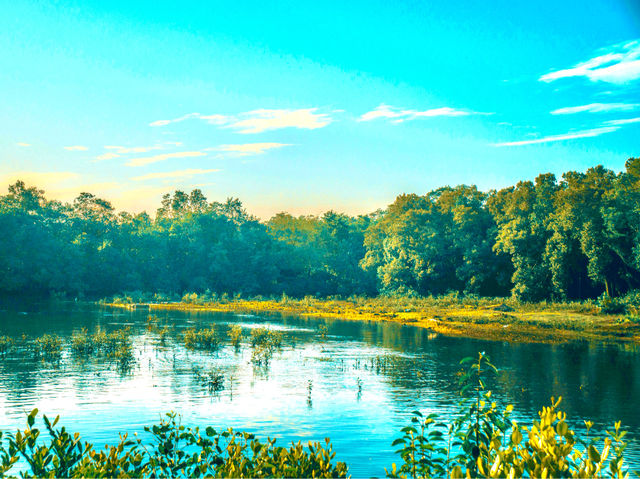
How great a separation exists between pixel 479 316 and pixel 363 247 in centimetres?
5911

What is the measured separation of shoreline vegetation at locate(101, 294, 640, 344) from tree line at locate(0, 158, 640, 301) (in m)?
7.34

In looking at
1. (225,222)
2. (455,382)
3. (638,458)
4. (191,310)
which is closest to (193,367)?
(455,382)

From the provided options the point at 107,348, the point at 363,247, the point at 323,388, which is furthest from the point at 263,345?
the point at 363,247

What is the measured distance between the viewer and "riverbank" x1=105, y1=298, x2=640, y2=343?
42500 mm

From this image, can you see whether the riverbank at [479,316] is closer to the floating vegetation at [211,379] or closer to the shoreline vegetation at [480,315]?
the shoreline vegetation at [480,315]

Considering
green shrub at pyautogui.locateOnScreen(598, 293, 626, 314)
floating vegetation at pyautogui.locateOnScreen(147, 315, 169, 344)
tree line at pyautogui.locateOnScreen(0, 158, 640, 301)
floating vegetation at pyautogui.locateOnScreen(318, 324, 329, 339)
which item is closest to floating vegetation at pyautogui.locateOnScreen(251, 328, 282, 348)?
floating vegetation at pyautogui.locateOnScreen(318, 324, 329, 339)

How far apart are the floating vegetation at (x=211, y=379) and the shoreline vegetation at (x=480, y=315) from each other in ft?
74.8

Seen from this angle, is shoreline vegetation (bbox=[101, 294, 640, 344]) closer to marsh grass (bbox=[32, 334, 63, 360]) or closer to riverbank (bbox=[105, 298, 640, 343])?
riverbank (bbox=[105, 298, 640, 343])

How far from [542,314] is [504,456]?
50283mm

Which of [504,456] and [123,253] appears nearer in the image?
[504,456]

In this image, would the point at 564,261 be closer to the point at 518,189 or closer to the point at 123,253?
the point at 518,189

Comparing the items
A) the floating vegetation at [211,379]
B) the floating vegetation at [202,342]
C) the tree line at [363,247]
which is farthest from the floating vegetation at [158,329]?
the tree line at [363,247]

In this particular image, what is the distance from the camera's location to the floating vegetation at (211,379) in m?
23.9

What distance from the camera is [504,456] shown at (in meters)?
5.44
